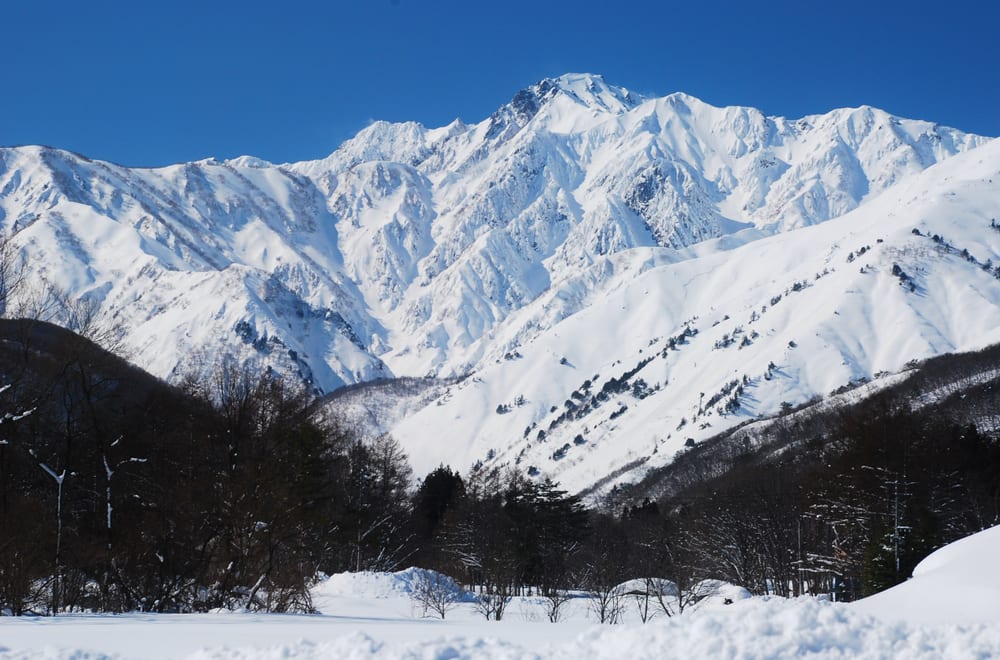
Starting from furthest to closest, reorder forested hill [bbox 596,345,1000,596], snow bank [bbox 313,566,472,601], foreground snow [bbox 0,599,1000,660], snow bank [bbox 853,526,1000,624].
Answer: snow bank [bbox 313,566,472,601], forested hill [bbox 596,345,1000,596], snow bank [bbox 853,526,1000,624], foreground snow [bbox 0,599,1000,660]

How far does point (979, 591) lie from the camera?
1318 cm

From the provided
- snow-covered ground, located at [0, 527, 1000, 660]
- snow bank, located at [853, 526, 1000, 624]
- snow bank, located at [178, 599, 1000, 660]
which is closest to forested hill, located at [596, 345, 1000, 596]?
snow bank, located at [853, 526, 1000, 624]

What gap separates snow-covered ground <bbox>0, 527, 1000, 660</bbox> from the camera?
40.5ft

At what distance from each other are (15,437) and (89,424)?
277 cm

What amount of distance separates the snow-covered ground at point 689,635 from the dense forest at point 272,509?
6726mm

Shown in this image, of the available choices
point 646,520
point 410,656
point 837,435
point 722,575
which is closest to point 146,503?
point 410,656

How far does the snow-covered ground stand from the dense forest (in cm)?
673

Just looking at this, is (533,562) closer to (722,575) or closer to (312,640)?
(722,575)

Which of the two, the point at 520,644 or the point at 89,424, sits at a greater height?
the point at 89,424

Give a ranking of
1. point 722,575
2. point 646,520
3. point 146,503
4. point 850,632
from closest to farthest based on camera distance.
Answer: point 850,632 → point 146,503 → point 722,575 → point 646,520

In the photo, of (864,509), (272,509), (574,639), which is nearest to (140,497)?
(272,509)

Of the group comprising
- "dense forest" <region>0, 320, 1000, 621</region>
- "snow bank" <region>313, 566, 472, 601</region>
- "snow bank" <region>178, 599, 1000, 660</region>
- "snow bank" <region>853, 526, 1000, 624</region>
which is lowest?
"snow bank" <region>178, 599, 1000, 660</region>

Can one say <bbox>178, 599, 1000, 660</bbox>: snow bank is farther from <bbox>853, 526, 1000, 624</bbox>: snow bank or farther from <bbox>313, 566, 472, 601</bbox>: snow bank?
<bbox>313, 566, 472, 601</bbox>: snow bank

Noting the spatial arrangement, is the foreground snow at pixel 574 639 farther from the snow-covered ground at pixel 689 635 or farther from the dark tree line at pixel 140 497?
the dark tree line at pixel 140 497
